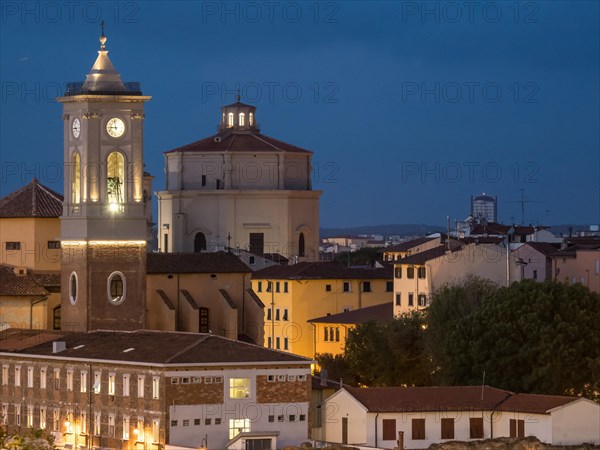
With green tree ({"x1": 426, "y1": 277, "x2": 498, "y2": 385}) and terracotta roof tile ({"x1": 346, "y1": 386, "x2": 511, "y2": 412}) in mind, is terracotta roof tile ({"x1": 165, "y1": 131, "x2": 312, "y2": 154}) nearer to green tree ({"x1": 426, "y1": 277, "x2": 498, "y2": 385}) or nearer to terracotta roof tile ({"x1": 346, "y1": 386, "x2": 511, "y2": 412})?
green tree ({"x1": 426, "y1": 277, "x2": 498, "y2": 385})

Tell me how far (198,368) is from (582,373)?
1558 cm

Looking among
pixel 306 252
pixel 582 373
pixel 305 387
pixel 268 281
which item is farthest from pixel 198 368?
pixel 306 252

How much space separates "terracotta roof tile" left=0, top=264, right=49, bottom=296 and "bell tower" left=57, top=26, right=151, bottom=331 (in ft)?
5.46

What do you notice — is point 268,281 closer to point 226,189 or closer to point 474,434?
point 226,189

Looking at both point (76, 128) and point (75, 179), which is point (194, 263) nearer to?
point (75, 179)

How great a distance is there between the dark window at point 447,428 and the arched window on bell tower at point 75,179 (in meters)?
19.7

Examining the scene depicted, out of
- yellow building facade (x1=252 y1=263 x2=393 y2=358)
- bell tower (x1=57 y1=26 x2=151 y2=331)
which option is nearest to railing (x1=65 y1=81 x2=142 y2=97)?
bell tower (x1=57 y1=26 x2=151 y2=331)

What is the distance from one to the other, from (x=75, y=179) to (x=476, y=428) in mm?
20945

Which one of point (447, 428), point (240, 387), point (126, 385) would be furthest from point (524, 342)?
point (126, 385)

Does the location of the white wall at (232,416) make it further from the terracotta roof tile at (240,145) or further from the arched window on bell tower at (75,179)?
the terracotta roof tile at (240,145)

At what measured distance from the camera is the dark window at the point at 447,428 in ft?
256

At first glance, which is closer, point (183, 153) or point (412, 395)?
point (412, 395)

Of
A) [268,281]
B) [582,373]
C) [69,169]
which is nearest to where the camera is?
[582,373]

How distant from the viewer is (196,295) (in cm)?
9650
